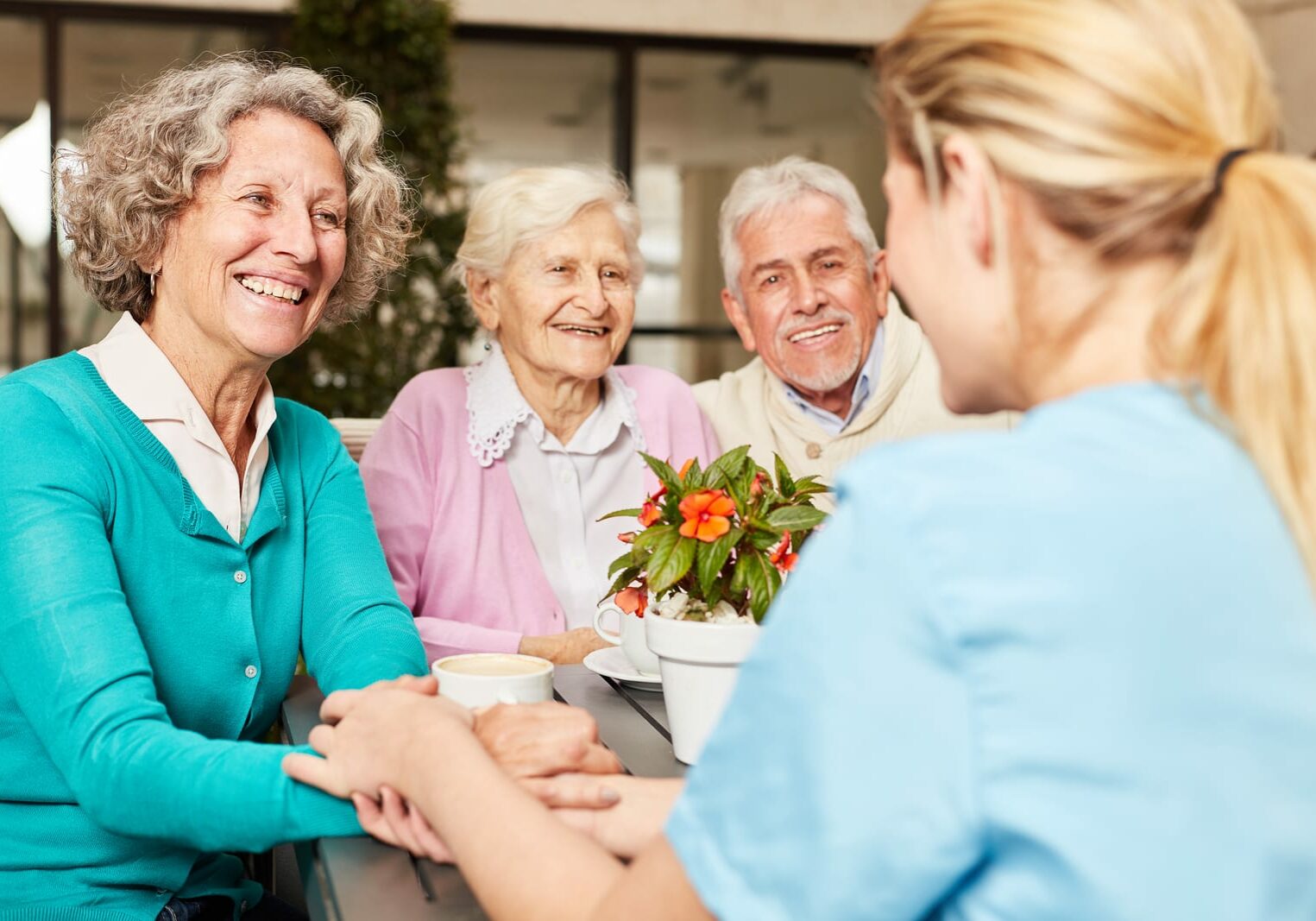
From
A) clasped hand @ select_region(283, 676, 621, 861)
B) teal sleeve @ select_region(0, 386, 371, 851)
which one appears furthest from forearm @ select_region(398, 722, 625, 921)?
teal sleeve @ select_region(0, 386, 371, 851)

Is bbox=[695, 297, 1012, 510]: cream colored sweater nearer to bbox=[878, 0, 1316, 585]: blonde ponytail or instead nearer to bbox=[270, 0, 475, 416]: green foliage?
bbox=[878, 0, 1316, 585]: blonde ponytail

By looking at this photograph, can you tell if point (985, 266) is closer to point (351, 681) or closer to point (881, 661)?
point (881, 661)

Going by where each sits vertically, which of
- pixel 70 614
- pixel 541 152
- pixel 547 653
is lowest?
pixel 547 653

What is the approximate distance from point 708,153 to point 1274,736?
5868 mm

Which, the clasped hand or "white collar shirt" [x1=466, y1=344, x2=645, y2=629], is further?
"white collar shirt" [x1=466, y1=344, x2=645, y2=629]

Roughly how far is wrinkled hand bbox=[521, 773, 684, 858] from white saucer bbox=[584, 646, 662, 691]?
0.39 meters

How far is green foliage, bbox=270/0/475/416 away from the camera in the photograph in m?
4.77

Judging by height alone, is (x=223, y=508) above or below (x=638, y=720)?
above

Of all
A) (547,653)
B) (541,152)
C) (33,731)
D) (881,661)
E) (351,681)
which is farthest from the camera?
(541,152)

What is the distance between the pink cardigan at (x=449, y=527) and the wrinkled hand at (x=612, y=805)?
98cm

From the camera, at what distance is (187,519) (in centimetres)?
145

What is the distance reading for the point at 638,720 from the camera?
57.1 inches

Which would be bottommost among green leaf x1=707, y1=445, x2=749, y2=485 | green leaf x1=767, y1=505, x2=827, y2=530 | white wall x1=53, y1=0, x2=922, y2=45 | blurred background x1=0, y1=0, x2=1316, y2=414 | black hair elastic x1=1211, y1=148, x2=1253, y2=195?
green leaf x1=767, y1=505, x2=827, y2=530

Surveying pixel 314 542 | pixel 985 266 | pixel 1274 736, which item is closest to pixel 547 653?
pixel 314 542
